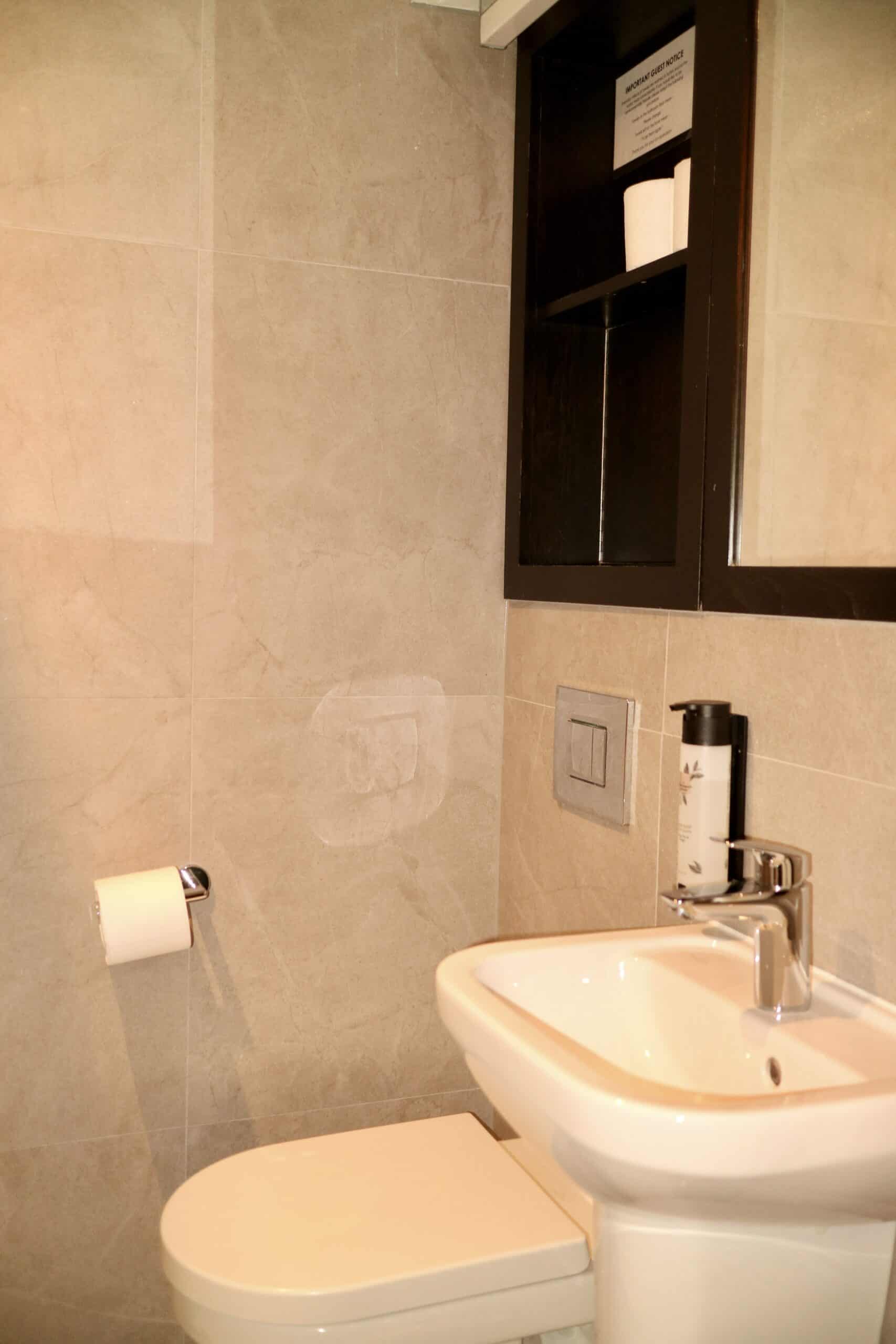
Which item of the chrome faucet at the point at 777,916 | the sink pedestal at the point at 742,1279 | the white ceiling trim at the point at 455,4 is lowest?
the sink pedestal at the point at 742,1279

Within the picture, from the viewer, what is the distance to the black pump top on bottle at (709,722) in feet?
3.95

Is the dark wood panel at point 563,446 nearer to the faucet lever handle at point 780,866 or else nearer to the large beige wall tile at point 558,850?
the large beige wall tile at point 558,850

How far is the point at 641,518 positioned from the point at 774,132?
22.0 inches

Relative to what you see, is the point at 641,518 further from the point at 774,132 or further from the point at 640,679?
the point at 774,132

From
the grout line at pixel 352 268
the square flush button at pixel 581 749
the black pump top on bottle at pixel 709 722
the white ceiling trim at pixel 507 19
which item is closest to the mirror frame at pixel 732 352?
the black pump top on bottle at pixel 709 722

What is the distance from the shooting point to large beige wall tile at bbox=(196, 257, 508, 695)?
1.64 m

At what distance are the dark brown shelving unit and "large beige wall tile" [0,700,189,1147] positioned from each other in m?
0.63

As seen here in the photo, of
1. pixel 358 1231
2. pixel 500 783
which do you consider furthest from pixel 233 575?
pixel 358 1231

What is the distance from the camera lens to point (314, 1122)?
1763 mm

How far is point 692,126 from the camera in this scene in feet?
4.20

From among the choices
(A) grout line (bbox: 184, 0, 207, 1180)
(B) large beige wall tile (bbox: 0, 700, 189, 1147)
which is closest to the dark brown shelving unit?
(A) grout line (bbox: 184, 0, 207, 1180)

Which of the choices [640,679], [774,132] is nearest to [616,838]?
[640,679]

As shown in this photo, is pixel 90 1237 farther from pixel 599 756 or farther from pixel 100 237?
pixel 100 237

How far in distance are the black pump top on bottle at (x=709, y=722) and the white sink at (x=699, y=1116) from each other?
0.22 metres
